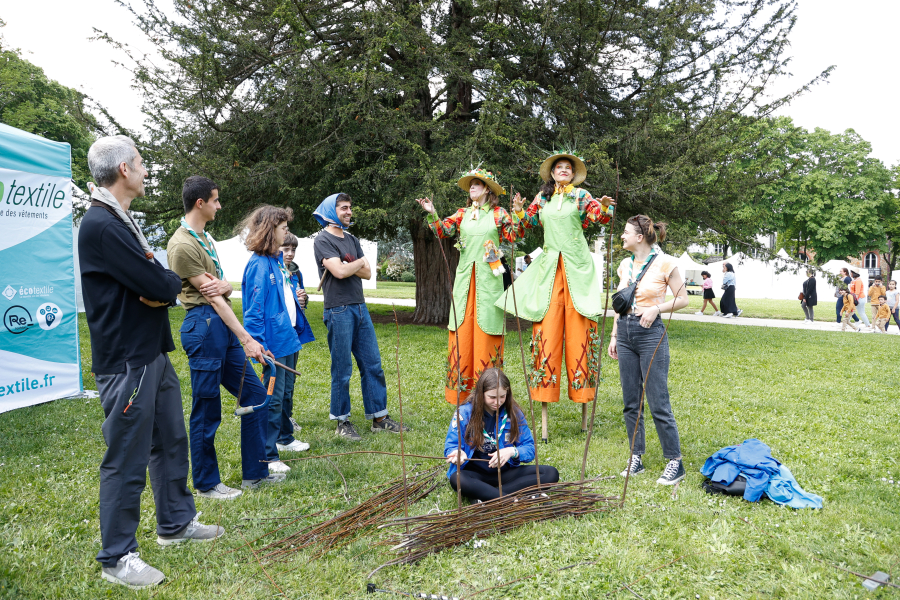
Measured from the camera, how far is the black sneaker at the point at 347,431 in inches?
178

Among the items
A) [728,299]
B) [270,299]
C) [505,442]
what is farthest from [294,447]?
[728,299]

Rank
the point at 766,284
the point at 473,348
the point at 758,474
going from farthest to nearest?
1. the point at 766,284
2. the point at 473,348
3. the point at 758,474

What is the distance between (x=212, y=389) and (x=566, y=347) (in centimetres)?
281

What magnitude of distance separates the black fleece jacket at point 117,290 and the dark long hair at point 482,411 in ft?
5.61

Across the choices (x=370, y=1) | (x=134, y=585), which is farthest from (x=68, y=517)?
(x=370, y=1)

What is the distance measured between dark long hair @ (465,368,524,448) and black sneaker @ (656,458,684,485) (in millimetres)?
1047

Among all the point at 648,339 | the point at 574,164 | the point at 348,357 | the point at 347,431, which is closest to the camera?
the point at 648,339

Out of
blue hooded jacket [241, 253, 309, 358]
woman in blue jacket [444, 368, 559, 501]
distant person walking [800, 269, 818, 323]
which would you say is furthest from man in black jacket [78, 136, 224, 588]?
distant person walking [800, 269, 818, 323]

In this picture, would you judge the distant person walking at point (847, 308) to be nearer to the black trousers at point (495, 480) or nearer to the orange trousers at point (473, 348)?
the orange trousers at point (473, 348)

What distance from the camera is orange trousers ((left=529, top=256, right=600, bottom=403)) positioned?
4.65 m

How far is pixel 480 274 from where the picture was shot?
493 cm

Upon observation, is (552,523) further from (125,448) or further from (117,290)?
(117,290)

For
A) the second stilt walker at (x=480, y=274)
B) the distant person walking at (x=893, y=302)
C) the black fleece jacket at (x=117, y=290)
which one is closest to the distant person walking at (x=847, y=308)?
the distant person walking at (x=893, y=302)

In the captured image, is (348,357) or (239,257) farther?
(239,257)
